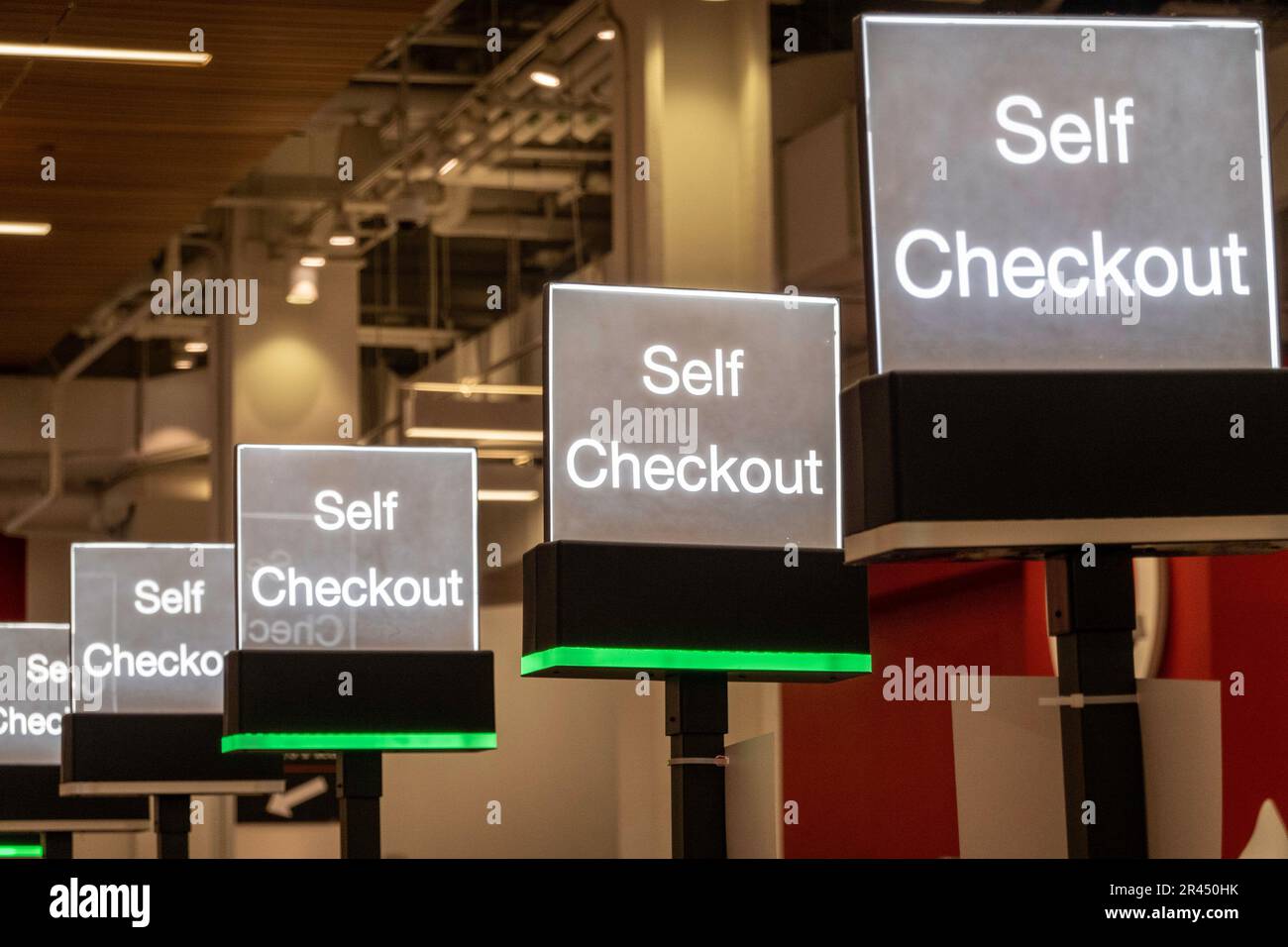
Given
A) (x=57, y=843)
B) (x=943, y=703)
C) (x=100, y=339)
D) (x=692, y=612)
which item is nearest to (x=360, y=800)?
(x=692, y=612)

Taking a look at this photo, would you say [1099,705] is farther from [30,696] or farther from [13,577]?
[13,577]

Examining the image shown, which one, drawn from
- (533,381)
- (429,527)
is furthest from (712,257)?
(533,381)

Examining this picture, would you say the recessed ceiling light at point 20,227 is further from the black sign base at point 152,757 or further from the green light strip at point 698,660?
the green light strip at point 698,660

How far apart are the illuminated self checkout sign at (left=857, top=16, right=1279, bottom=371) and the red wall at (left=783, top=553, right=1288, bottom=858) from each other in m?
4.09

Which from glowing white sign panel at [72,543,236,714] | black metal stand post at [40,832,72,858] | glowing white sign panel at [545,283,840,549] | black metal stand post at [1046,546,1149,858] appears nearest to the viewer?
black metal stand post at [1046,546,1149,858]

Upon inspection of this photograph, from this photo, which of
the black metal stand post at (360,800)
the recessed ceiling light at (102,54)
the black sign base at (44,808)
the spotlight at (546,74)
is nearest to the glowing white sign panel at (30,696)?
the black sign base at (44,808)

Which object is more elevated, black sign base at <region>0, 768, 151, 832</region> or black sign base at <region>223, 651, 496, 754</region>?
black sign base at <region>223, 651, 496, 754</region>

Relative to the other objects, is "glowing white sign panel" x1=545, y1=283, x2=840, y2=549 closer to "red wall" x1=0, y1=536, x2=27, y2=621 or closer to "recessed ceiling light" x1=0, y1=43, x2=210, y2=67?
"recessed ceiling light" x1=0, y1=43, x2=210, y2=67

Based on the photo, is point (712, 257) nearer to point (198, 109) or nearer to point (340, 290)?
point (198, 109)

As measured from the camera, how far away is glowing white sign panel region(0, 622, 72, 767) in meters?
10.1

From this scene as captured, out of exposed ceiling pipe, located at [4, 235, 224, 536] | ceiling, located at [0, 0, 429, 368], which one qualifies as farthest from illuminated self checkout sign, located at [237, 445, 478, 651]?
exposed ceiling pipe, located at [4, 235, 224, 536]

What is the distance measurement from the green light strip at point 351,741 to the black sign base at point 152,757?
5.32 feet

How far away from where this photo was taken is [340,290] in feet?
50.5

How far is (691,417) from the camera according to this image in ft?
17.3
